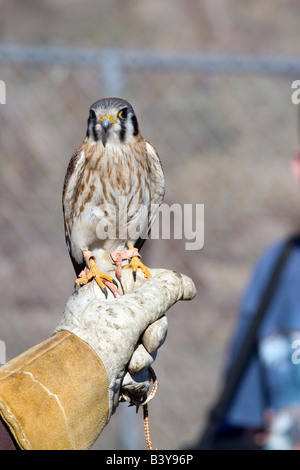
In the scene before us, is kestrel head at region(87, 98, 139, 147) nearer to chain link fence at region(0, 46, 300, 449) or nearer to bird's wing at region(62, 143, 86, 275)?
bird's wing at region(62, 143, 86, 275)

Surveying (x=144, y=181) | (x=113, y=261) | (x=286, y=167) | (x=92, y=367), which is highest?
(x=286, y=167)

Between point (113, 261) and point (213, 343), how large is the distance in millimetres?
4525

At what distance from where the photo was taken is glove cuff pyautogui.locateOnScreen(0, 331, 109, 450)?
2314 millimetres

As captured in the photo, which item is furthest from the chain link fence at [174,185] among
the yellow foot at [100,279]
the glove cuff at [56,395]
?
the glove cuff at [56,395]

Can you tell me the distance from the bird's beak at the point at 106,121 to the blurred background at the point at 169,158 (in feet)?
7.66

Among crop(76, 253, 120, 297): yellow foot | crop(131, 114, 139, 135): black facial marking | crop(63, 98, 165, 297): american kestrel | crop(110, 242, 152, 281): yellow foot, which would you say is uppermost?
crop(131, 114, 139, 135): black facial marking

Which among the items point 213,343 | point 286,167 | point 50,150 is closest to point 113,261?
point 213,343

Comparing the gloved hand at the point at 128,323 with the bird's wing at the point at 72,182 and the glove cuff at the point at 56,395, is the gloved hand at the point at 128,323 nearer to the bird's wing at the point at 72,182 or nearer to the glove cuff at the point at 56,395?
the glove cuff at the point at 56,395

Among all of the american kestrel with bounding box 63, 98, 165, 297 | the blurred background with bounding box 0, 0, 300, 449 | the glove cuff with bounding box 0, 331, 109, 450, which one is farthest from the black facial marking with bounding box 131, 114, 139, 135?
the blurred background with bounding box 0, 0, 300, 449

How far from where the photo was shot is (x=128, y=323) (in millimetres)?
2600

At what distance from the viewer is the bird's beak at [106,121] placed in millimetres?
2859

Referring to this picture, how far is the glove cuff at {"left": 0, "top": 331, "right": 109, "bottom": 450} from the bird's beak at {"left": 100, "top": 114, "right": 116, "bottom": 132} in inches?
31.5

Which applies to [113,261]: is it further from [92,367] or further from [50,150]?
[50,150]

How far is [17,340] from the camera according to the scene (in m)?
6.69
